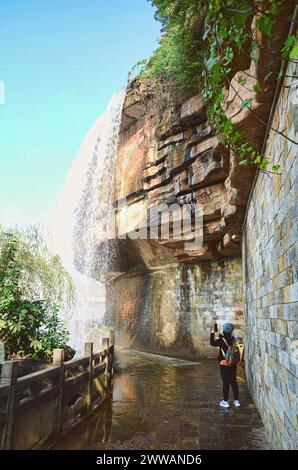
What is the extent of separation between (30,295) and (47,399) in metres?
3.41

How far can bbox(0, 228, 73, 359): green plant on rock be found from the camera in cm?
601

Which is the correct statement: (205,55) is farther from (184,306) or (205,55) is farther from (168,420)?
(184,306)

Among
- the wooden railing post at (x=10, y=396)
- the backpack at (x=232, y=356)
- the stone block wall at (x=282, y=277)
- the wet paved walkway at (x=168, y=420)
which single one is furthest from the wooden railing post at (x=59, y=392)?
the backpack at (x=232, y=356)

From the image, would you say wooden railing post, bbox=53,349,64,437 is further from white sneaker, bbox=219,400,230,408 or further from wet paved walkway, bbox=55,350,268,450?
white sneaker, bbox=219,400,230,408

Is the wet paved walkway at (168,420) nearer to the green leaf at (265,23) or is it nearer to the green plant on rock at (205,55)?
the green plant on rock at (205,55)

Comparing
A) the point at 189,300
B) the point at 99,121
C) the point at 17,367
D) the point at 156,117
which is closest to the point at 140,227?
the point at 189,300

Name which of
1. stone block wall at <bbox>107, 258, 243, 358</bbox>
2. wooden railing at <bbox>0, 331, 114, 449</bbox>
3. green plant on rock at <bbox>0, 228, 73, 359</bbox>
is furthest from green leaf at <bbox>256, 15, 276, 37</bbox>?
stone block wall at <bbox>107, 258, 243, 358</bbox>

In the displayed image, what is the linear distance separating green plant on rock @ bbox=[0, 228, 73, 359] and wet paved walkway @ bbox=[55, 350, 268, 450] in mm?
1671

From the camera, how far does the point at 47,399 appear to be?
13.5 feet

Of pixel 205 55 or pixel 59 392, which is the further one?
pixel 205 55

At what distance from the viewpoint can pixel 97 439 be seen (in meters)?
4.32

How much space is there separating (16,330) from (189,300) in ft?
28.0

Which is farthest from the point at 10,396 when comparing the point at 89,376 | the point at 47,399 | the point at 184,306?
the point at 184,306

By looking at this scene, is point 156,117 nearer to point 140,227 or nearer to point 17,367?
point 140,227
